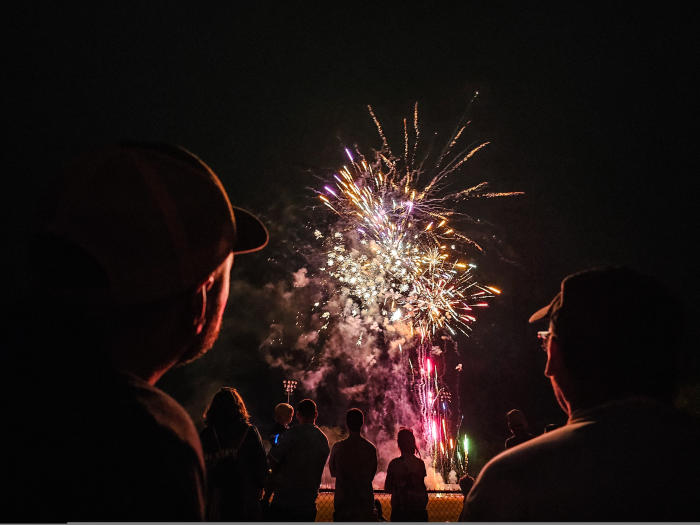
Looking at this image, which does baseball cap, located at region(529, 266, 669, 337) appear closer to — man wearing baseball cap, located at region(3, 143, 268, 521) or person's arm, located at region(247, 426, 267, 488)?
man wearing baseball cap, located at region(3, 143, 268, 521)

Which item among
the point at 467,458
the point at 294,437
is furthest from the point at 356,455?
the point at 467,458

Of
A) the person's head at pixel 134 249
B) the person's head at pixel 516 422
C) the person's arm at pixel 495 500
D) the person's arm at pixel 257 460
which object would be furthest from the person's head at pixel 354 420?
the person's head at pixel 134 249

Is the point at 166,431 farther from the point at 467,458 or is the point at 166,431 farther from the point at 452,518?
the point at 467,458

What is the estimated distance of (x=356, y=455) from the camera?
20.4 ft

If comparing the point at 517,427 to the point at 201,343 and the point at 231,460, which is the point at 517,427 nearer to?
the point at 231,460

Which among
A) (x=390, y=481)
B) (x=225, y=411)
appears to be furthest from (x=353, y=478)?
(x=225, y=411)

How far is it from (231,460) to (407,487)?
10.1 feet

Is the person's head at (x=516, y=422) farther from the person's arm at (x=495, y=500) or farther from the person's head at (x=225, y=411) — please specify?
the person's arm at (x=495, y=500)

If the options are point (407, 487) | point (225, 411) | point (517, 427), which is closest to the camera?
point (225, 411)

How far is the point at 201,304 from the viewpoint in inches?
60.5

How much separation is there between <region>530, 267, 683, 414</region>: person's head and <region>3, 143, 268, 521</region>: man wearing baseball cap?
1.52 metres

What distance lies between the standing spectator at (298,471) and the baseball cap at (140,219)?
5.00m

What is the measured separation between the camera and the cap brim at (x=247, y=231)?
78.4 inches

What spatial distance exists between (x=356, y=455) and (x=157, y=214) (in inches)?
224
